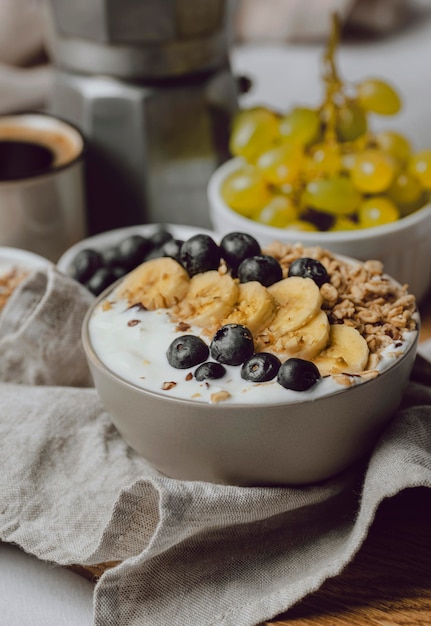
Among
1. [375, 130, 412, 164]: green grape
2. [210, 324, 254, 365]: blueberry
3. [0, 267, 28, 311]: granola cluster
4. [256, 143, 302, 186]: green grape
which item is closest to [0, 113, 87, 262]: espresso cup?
[0, 267, 28, 311]: granola cluster

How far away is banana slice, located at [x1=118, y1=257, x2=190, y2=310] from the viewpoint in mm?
639

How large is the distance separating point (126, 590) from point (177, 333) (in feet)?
0.58

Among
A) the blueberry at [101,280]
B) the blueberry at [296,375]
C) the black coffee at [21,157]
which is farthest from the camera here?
the black coffee at [21,157]

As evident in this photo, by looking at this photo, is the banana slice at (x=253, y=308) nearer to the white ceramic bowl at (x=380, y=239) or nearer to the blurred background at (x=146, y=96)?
the white ceramic bowl at (x=380, y=239)

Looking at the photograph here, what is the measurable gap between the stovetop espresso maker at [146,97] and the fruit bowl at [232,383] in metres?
0.41

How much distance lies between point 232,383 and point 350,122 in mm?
453

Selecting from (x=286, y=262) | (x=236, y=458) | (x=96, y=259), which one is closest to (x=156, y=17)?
(x=96, y=259)

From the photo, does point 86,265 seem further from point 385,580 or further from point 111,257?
point 385,580

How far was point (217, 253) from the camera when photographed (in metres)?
0.66

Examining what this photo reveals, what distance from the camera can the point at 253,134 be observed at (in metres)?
0.94

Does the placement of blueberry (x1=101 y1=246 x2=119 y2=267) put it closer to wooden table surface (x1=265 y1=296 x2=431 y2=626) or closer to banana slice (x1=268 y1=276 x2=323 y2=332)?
banana slice (x1=268 y1=276 x2=323 y2=332)

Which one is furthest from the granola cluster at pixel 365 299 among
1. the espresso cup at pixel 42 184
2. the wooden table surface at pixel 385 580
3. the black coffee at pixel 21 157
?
the black coffee at pixel 21 157

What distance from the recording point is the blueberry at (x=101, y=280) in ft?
2.69

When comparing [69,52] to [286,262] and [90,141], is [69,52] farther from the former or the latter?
[286,262]
